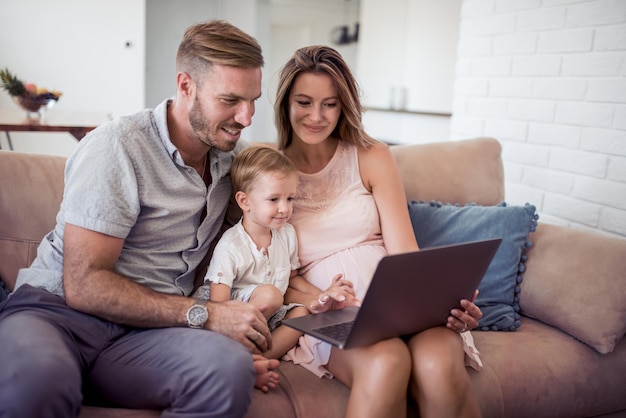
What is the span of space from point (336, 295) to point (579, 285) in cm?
77

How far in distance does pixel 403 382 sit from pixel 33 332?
806 millimetres

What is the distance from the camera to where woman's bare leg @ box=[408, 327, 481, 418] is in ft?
4.55

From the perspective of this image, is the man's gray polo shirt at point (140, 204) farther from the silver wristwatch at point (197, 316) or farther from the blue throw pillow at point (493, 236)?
the blue throw pillow at point (493, 236)

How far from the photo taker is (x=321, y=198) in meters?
1.89

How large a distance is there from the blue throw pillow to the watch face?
863mm

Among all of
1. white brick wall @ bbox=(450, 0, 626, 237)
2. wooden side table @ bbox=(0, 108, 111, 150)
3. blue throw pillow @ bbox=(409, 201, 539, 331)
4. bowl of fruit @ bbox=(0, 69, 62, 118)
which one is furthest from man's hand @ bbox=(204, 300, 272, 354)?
bowl of fruit @ bbox=(0, 69, 62, 118)

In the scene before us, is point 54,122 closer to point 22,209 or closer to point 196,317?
point 22,209

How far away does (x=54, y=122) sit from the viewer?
3.35m

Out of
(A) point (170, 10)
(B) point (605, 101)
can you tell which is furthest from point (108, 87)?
(B) point (605, 101)

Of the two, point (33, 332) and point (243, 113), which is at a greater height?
point (243, 113)

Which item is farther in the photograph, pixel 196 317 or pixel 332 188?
pixel 332 188

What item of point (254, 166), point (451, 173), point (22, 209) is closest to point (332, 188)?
point (254, 166)

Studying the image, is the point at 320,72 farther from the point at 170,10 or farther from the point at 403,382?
the point at 170,10

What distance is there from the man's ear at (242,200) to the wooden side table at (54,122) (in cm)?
186
